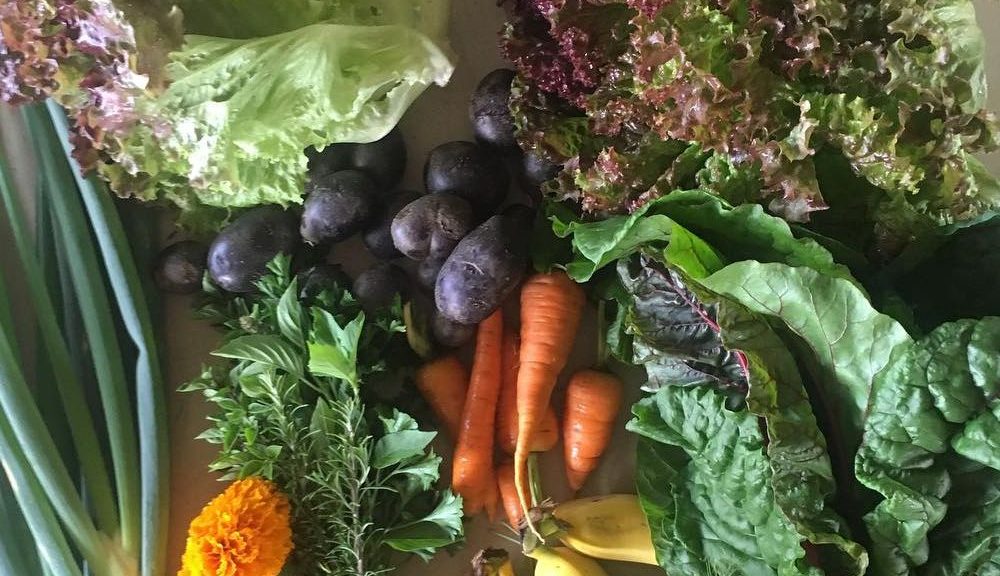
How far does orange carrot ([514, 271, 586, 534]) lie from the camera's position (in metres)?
1.07

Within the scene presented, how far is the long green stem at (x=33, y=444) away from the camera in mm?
926

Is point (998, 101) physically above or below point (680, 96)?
below

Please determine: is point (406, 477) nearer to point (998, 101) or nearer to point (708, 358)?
point (708, 358)

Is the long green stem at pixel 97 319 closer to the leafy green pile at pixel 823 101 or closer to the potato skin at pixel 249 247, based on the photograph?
the potato skin at pixel 249 247

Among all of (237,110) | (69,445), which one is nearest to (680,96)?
(237,110)

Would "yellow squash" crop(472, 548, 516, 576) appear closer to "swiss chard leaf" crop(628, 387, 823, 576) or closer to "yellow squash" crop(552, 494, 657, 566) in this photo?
"yellow squash" crop(552, 494, 657, 566)

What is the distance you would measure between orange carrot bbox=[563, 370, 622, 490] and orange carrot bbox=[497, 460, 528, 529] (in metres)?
0.08

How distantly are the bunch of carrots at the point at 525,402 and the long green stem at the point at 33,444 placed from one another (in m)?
0.43

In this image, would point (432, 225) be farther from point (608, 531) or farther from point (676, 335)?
point (608, 531)

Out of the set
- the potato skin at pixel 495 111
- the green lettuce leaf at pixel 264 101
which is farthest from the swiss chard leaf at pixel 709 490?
the green lettuce leaf at pixel 264 101

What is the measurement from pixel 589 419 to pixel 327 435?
330 mm

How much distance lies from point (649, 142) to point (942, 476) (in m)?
0.44

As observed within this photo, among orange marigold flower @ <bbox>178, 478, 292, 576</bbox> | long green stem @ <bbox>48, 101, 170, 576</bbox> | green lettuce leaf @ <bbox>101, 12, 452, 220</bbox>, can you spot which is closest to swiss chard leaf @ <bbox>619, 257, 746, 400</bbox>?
green lettuce leaf @ <bbox>101, 12, 452, 220</bbox>

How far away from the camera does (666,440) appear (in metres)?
0.94
